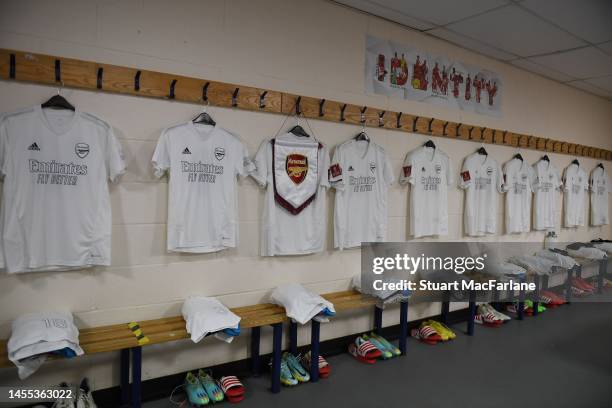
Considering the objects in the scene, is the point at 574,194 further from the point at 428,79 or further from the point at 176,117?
the point at 176,117

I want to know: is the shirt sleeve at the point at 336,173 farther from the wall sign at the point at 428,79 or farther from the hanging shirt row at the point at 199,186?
the wall sign at the point at 428,79

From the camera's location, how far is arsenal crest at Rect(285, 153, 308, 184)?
2.89 metres

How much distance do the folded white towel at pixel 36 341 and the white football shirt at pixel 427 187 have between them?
9.03 ft

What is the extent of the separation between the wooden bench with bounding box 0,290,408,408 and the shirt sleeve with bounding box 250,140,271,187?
35.1 inches

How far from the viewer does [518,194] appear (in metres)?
4.64

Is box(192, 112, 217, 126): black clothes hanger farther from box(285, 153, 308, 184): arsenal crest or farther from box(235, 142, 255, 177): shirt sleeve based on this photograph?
box(285, 153, 308, 184): arsenal crest

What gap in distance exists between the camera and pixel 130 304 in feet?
7.98

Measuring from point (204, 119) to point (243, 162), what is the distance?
1.24ft

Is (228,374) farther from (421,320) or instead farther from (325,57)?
(325,57)

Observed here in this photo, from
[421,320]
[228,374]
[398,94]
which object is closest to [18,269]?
[228,374]

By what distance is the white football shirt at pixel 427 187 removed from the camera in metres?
3.64

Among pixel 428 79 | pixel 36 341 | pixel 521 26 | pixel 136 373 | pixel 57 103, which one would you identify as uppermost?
pixel 521 26

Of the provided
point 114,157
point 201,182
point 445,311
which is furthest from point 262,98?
point 445,311

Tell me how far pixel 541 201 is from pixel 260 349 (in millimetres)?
3969
